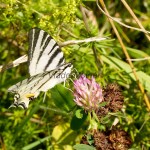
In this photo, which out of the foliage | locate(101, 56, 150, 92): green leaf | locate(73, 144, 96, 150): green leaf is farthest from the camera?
locate(101, 56, 150, 92): green leaf

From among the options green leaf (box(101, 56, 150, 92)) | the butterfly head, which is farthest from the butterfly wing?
green leaf (box(101, 56, 150, 92))

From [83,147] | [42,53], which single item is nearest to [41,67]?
[42,53]

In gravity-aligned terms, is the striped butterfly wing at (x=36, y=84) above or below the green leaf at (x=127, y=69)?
above

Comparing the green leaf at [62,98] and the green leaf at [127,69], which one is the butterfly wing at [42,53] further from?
the green leaf at [127,69]

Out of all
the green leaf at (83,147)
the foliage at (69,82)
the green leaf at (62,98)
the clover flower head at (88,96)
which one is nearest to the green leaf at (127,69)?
the foliage at (69,82)

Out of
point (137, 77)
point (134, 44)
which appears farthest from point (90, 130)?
point (134, 44)

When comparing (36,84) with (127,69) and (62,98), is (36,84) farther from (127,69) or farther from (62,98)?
(127,69)

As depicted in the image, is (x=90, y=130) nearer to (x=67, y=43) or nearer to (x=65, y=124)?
(x=67, y=43)

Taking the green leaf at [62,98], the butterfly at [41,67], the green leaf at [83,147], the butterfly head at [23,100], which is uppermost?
the butterfly at [41,67]

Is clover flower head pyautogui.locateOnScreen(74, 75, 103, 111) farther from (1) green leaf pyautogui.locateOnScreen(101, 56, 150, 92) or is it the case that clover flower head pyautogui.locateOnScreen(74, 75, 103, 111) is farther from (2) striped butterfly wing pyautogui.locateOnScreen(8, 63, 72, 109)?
(1) green leaf pyautogui.locateOnScreen(101, 56, 150, 92)
